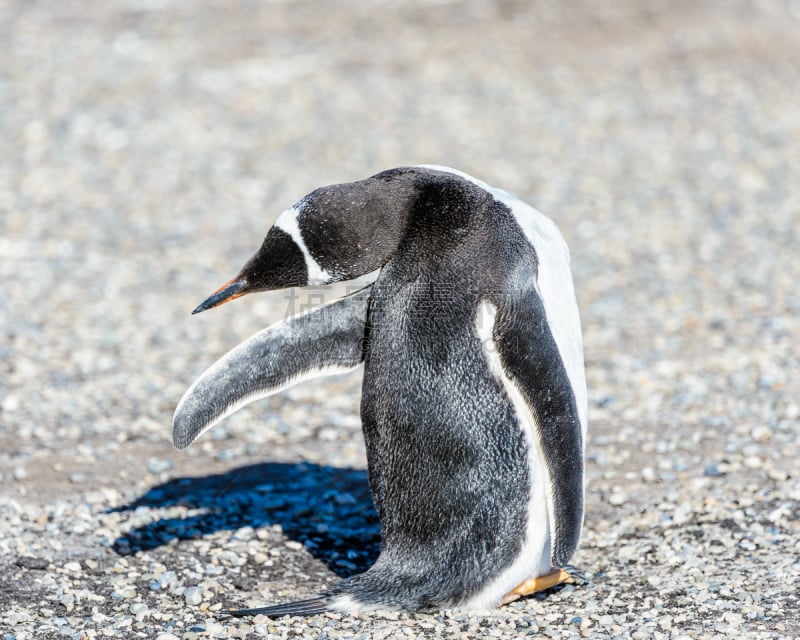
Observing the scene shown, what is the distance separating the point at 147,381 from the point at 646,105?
8388 mm

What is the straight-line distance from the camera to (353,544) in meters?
4.38

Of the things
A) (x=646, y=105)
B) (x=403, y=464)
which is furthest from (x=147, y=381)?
(x=646, y=105)

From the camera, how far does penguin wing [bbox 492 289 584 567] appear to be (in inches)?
130

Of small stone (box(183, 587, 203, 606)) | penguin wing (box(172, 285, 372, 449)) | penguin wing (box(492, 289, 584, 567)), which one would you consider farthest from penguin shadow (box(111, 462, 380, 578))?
penguin wing (box(492, 289, 584, 567))

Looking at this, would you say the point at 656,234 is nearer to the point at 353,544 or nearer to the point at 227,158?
the point at 227,158

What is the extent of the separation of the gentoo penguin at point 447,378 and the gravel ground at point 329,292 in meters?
0.22

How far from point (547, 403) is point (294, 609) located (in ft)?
3.58

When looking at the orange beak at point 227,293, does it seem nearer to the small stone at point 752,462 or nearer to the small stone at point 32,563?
the small stone at point 32,563

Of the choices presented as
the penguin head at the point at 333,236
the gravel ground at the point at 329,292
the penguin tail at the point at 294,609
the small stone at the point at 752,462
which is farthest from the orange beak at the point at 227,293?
the small stone at the point at 752,462

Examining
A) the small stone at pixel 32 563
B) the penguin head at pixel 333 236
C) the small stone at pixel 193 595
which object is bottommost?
the small stone at pixel 32 563

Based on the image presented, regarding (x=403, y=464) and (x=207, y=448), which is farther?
(x=207, y=448)

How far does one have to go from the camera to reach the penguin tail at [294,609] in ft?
11.5

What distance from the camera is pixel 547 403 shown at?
3350 millimetres

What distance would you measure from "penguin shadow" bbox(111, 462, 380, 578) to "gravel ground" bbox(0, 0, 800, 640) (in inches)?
0.8
